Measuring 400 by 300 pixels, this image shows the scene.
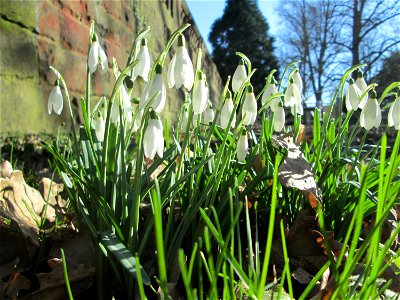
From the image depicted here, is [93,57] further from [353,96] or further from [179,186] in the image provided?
[353,96]

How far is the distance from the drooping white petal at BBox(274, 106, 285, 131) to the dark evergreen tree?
30.6 meters

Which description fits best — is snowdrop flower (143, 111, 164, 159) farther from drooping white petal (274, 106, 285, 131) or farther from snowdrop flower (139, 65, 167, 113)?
drooping white petal (274, 106, 285, 131)

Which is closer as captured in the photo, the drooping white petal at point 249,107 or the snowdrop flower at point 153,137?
the snowdrop flower at point 153,137

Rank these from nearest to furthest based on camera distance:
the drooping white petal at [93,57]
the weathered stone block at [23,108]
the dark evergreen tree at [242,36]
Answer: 1. the drooping white petal at [93,57]
2. the weathered stone block at [23,108]
3. the dark evergreen tree at [242,36]

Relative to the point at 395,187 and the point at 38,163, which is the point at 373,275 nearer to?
the point at 395,187

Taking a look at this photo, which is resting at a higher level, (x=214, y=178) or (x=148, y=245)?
(x=214, y=178)

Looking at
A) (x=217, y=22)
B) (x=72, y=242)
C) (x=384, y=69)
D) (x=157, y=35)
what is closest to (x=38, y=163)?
(x=72, y=242)

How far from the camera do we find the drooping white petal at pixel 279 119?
A: 138cm

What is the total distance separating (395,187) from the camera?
1126 millimetres

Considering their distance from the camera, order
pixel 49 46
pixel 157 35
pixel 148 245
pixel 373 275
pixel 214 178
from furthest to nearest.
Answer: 1. pixel 157 35
2. pixel 49 46
3. pixel 148 245
4. pixel 214 178
5. pixel 373 275

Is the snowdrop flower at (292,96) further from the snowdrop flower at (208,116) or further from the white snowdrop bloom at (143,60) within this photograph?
the white snowdrop bloom at (143,60)

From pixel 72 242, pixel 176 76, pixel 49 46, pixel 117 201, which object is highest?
pixel 49 46

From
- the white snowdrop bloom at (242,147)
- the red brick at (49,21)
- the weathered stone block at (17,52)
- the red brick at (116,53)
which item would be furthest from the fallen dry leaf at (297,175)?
the red brick at (116,53)

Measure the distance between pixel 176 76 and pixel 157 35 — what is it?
5.19 meters
